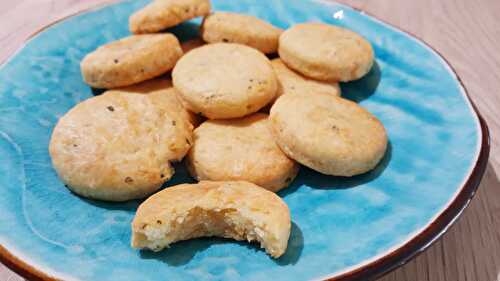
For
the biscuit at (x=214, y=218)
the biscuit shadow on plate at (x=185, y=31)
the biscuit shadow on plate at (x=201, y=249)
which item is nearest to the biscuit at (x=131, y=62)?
the biscuit shadow on plate at (x=185, y=31)

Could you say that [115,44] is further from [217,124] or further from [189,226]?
[189,226]

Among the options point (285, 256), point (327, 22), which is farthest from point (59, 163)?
point (327, 22)

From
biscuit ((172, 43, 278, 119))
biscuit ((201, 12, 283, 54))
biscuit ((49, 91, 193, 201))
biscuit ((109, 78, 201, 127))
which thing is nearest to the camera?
biscuit ((49, 91, 193, 201))

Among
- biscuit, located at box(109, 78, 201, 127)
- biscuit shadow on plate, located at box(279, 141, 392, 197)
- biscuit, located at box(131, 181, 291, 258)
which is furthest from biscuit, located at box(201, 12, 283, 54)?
biscuit, located at box(131, 181, 291, 258)

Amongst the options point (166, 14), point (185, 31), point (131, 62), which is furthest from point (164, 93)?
point (185, 31)

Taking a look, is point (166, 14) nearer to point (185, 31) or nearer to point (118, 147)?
point (185, 31)

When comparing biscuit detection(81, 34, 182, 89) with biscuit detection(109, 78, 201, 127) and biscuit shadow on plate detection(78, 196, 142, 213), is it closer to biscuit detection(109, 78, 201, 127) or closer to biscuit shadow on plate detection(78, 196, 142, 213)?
biscuit detection(109, 78, 201, 127)

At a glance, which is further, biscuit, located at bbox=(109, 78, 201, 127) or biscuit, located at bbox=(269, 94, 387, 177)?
biscuit, located at bbox=(109, 78, 201, 127)

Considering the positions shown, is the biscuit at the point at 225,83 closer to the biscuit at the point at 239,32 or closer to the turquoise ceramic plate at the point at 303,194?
the biscuit at the point at 239,32

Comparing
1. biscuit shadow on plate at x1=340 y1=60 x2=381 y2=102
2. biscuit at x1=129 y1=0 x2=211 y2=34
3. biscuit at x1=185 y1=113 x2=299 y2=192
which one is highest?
biscuit at x1=129 y1=0 x2=211 y2=34
